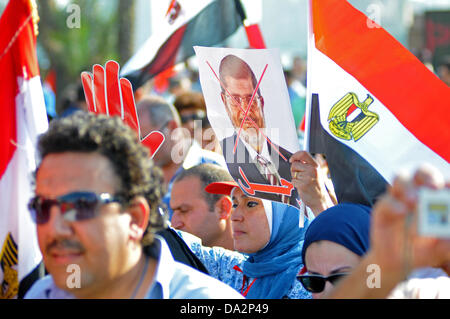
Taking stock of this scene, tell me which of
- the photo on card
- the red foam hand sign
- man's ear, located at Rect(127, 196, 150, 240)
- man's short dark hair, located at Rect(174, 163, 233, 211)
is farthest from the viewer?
man's short dark hair, located at Rect(174, 163, 233, 211)

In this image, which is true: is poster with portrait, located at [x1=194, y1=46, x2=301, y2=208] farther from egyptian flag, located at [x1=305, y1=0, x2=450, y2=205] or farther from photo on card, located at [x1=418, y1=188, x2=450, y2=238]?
photo on card, located at [x1=418, y1=188, x2=450, y2=238]

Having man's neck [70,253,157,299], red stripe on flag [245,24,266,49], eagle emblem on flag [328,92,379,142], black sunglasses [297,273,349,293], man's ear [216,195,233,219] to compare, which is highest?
red stripe on flag [245,24,266,49]

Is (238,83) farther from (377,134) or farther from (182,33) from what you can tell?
(182,33)

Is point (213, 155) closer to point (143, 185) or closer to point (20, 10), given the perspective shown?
point (20, 10)

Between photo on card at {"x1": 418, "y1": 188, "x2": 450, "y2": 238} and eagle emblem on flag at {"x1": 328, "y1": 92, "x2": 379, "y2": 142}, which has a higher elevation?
eagle emblem on flag at {"x1": 328, "y1": 92, "x2": 379, "y2": 142}

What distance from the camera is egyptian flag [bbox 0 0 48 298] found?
9.71ft

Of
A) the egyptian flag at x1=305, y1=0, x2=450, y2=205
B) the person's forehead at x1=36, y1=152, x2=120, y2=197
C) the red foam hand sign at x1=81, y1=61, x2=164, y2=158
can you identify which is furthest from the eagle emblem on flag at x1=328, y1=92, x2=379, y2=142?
the person's forehead at x1=36, y1=152, x2=120, y2=197

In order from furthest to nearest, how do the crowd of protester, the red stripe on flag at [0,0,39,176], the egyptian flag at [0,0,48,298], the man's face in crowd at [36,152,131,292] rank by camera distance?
the red stripe on flag at [0,0,39,176]
the egyptian flag at [0,0,48,298]
the man's face in crowd at [36,152,131,292]
the crowd of protester

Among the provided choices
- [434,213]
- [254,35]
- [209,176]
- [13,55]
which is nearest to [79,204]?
[434,213]

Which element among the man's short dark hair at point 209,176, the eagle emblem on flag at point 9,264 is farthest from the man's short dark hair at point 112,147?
the man's short dark hair at point 209,176

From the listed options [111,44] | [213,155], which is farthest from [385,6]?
[213,155]

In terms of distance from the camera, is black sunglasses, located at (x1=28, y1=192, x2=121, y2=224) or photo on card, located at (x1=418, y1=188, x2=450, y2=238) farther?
black sunglasses, located at (x1=28, y1=192, x2=121, y2=224)

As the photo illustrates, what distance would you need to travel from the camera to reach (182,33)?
18.8 feet
